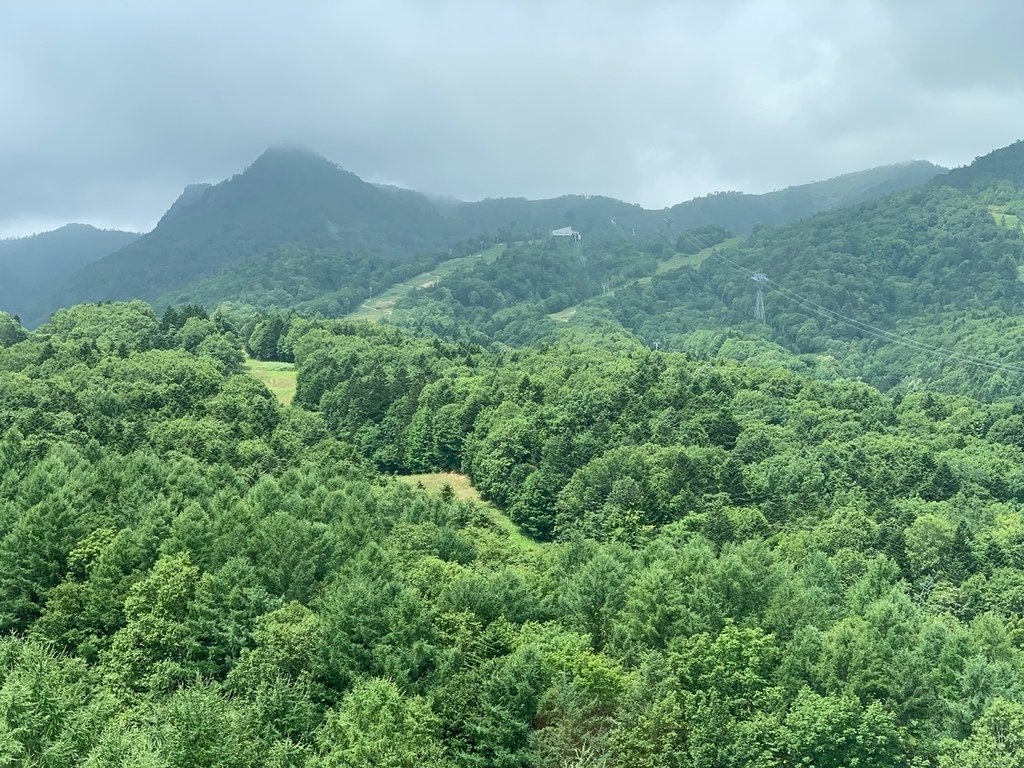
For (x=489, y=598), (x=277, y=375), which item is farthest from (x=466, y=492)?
(x=489, y=598)

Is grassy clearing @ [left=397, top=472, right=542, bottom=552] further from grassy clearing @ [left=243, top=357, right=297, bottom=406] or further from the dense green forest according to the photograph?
grassy clearing @ [left=243, top=357, right=297, bottom=406]

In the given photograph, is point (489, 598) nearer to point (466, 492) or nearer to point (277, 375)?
point (466, 492)

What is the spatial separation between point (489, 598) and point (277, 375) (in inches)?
4340

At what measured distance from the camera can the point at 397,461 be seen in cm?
12138

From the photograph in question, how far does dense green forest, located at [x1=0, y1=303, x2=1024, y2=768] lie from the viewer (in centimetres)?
3947

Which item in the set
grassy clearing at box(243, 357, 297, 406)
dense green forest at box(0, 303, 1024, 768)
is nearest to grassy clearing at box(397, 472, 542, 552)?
dense green forest at box(0, 303, 1024, 768)

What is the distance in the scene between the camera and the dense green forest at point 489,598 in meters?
39.5

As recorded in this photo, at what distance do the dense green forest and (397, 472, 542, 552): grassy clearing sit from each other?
35.8 inches

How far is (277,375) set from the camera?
152375 mm

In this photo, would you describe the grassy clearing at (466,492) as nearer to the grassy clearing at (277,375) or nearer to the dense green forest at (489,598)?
the dense green forest at (489,598)

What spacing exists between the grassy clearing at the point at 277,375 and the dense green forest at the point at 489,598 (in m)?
30.8

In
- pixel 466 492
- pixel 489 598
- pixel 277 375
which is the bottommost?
pixel 466 492

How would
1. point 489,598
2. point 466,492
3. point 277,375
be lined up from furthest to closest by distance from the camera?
point 277,375
point 466,492
point 489,598

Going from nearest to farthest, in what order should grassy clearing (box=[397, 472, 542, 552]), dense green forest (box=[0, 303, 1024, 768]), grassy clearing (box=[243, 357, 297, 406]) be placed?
1. dense green forest (box=[0, 303, 1024, 768])
2. grassy clearing (box=[397, 472, 542, 552])
3. grassy clearing (box=[243, 357, 297, 406])
